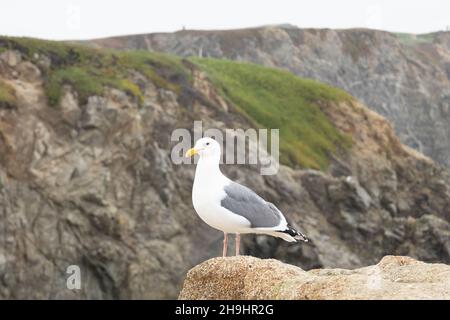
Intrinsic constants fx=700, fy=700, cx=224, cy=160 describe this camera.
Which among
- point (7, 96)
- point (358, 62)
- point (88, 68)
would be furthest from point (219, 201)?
point (358, 62)

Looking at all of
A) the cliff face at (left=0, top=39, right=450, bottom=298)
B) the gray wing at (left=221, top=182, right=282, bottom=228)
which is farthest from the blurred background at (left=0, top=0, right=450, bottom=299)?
the gray wing at (left=221, top=182, right=282, bottom=228)

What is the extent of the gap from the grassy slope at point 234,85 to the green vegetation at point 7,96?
9 centimetres

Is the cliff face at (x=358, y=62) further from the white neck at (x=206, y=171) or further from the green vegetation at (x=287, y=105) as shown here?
the white neck at (x=206, y=171)

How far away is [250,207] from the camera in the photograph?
1348 centimetres

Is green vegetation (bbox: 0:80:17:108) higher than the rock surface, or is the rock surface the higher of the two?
green vegetation (bbox: 0:80:17:108)

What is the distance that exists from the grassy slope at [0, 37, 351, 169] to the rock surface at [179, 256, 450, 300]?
4484 centimetres

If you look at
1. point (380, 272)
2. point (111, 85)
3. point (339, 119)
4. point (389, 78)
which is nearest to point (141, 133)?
point (111, 85)

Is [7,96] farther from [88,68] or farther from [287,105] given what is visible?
[287,105]

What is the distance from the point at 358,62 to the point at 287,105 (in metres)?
67.5

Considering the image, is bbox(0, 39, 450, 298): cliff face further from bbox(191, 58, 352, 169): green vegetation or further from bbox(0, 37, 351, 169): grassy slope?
bbox(191, 58, 352, 169): green vegetation

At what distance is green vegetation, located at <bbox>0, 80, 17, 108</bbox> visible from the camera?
5291 cm

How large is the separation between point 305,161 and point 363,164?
8.72 meters
